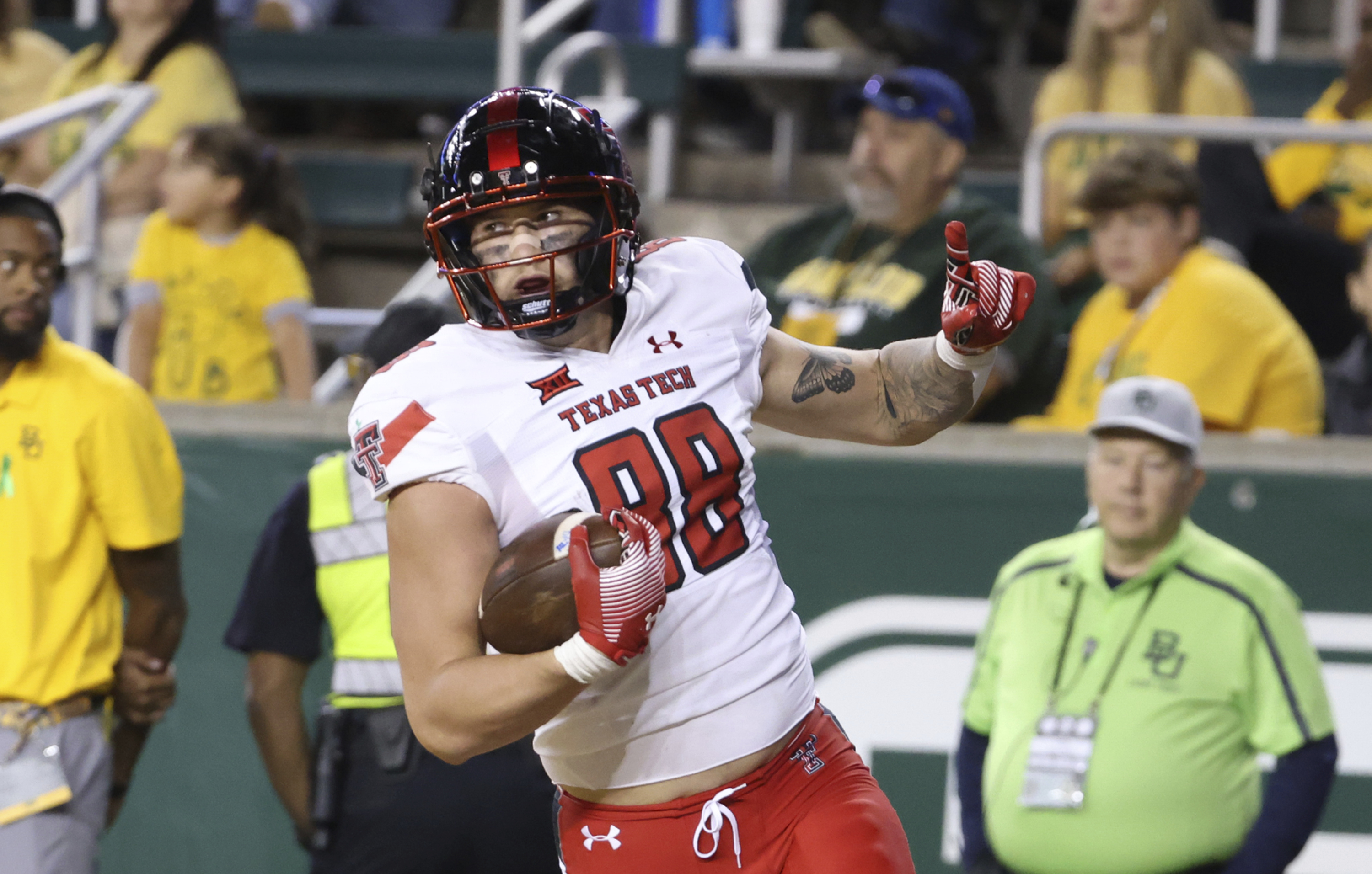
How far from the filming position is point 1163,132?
17.1 feet

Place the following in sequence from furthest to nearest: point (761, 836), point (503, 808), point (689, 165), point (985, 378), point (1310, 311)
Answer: point (689, 165) < point (1310, 311) < point (503, 808) < point (985, 378) < point (761, 836)

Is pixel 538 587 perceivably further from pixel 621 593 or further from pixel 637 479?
pixel 637 479

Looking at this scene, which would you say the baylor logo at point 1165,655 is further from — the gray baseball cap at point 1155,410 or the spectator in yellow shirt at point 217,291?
the spectator in yellow shirt at point 217,291

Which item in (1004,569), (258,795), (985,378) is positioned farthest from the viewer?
(258,795)

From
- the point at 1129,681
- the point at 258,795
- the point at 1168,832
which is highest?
the point at 1129,681

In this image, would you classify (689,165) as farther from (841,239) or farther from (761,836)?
(761,836)

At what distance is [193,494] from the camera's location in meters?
5.12

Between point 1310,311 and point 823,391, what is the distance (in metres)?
3.13

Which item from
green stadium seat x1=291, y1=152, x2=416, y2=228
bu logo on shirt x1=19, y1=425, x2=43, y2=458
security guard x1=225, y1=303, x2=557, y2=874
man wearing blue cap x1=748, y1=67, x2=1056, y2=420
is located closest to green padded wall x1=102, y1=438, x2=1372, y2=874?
man wearing blue cap x1=748, y1=67, x2=1056, y2=420

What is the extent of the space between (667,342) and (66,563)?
5.77 feet

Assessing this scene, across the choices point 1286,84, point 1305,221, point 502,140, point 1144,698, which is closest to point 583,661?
point 502,140

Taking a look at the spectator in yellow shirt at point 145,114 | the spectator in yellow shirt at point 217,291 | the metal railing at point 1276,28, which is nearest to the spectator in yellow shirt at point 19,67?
the spectator in yellow shirt at point 145,114

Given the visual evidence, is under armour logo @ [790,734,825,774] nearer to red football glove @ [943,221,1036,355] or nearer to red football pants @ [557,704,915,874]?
red football pants @ [557,704,915,874]

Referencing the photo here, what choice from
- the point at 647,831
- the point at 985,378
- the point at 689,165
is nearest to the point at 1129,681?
the point at 985,378
